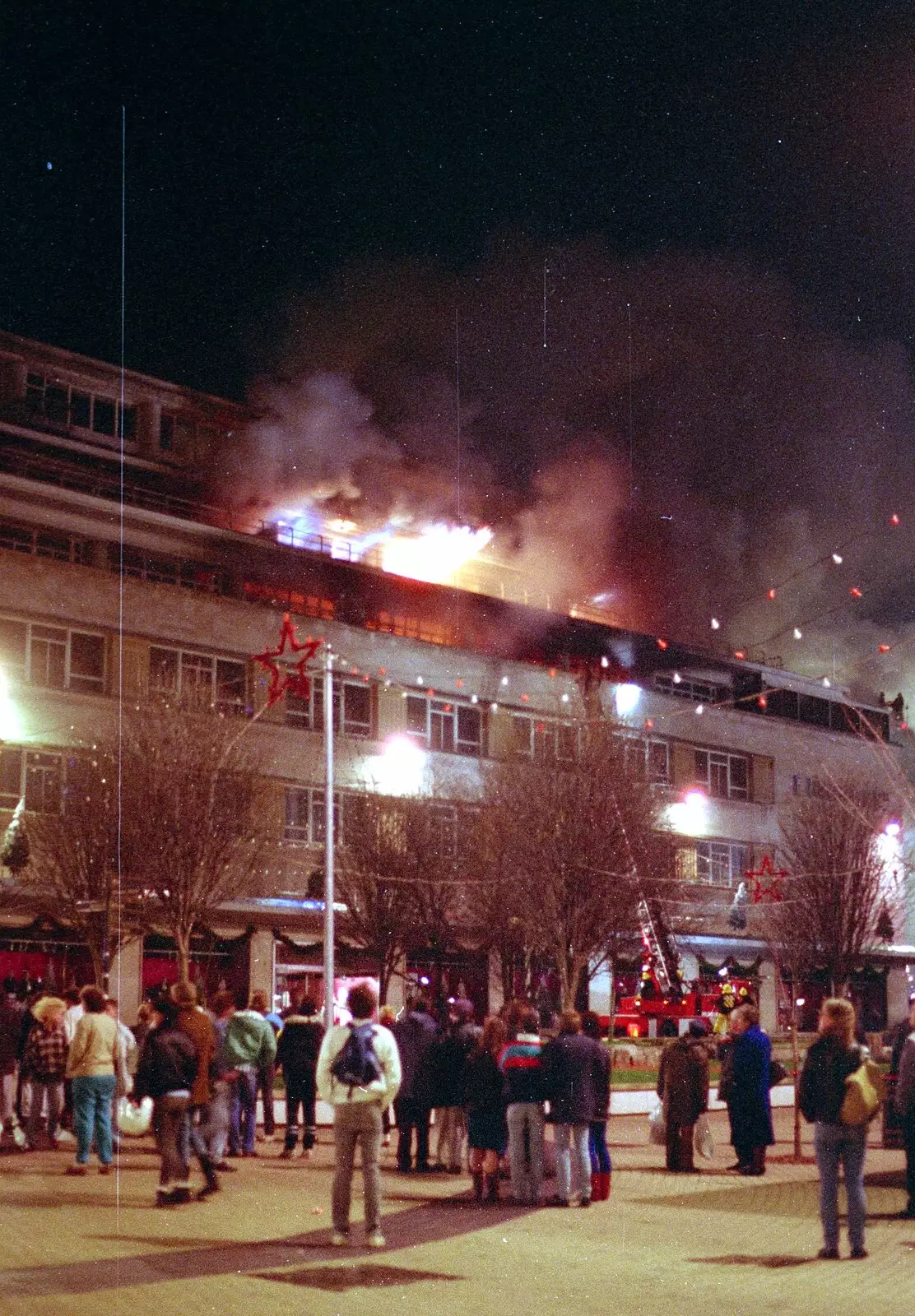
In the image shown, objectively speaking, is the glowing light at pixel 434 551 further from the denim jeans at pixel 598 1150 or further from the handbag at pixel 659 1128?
the denim jeans at pixel 598 1150

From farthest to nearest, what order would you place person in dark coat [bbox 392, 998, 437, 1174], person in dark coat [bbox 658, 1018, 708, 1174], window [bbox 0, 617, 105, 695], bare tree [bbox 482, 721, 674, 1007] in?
bare tree [bbox 482, 721, 674, 1007] < window [bbox 0, 617, 105, 695] < person in dark coat [bbox 658, 1018, 708, 1174] < person in dark coat [bbox 392, 998, 437, 1174]

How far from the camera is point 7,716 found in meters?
40.3

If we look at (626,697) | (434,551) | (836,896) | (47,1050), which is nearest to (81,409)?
(434,551)

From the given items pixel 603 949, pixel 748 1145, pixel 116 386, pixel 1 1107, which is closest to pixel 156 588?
pixel 116 386

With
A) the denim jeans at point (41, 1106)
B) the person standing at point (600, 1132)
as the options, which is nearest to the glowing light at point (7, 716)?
the denim jeans at point (41, 1106)

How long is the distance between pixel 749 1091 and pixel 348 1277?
26.4 ft

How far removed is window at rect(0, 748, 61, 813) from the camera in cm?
3991

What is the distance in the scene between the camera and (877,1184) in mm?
16672

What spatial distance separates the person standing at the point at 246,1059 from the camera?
58.2ft

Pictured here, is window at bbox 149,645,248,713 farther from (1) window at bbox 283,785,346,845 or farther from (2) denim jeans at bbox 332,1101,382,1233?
(2) denim jeans at bbox 332,1101,382,1233

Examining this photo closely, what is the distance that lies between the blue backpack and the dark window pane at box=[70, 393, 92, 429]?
4284 centimetres

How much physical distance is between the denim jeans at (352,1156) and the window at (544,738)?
31.5 metres

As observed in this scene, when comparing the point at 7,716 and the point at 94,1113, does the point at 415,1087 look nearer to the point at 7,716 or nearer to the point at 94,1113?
the point at 94,1113

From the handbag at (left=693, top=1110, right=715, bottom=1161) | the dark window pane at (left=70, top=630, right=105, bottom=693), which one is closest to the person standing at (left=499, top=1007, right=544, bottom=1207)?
the handbag at (left=693, top=1110, right=715, bottom=1161)
